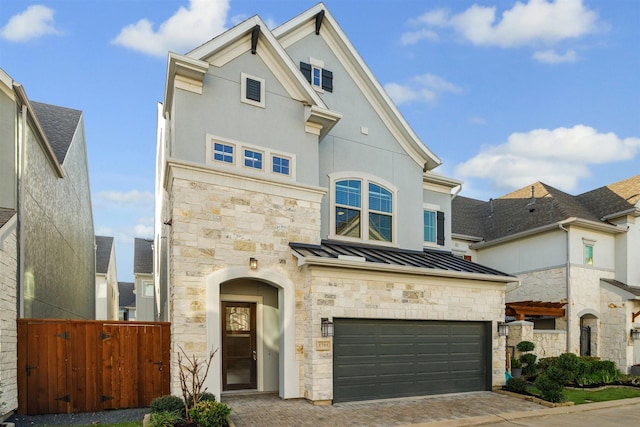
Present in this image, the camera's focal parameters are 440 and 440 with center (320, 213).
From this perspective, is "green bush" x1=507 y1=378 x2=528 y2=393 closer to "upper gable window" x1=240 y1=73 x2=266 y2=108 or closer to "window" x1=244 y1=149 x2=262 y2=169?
"window" x1=244 y1=149 x2=262 y2=169

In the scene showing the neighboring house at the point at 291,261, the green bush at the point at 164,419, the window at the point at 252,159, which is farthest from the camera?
the window at the point at 252,159

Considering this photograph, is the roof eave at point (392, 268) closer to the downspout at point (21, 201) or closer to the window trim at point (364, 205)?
the window trim at point (364, 205)

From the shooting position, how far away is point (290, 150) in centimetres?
1195

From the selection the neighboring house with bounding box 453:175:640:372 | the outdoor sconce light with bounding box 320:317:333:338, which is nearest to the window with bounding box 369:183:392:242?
the outdoor sconce light with bounding box 320:317:333:338

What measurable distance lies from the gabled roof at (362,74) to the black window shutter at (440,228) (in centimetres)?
202

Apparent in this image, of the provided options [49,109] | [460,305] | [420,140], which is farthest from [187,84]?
[49,109]

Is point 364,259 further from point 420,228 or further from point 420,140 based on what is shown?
point 420,140

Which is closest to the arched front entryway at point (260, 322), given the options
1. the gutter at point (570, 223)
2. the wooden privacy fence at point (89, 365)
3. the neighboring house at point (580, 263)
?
the wooden privacy fence at point (89, 365)

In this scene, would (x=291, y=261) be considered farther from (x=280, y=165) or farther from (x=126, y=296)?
(x=126, y=296)

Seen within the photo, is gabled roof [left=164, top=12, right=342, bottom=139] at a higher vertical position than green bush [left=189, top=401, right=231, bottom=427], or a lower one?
higher

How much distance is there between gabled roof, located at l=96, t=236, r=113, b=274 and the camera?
Answer: 108 feet

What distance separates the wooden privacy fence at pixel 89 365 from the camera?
894 cm

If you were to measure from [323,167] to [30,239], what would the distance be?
7979 millimetres

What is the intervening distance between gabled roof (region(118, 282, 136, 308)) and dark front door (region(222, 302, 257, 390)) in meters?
38.4
